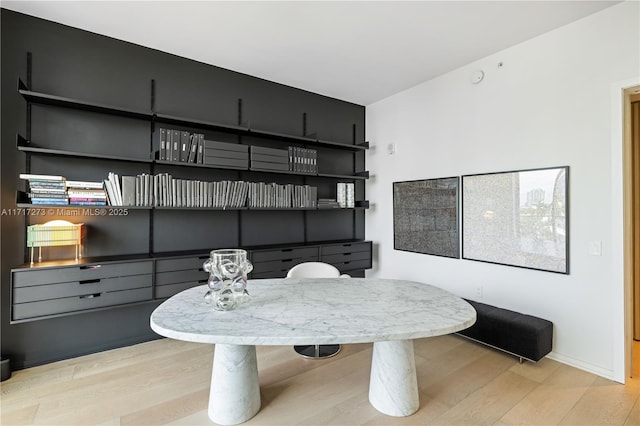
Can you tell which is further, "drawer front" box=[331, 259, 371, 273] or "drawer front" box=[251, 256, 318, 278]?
"drawer front" box=[331, 259, 371, 273]

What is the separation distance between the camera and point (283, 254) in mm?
3414

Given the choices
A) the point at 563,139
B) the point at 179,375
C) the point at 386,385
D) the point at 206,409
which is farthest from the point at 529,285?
the point at 179,375

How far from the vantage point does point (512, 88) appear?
2912 millimetres

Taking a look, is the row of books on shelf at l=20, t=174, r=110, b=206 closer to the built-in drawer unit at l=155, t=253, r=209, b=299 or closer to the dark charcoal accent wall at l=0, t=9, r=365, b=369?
A: the dark charcoal accent wall at l=0, t=9, r=365, b=369

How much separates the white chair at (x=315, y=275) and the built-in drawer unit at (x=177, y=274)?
86cm

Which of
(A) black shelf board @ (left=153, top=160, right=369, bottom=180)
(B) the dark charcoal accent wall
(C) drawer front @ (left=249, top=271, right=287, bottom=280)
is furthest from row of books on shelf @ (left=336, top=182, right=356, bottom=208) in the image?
(C) drawer front @ (left=249, top=271, right=287, bottom=280)

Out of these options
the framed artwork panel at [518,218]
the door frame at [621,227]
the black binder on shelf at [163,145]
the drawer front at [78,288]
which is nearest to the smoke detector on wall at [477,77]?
the framed artwork panel at [518,218]

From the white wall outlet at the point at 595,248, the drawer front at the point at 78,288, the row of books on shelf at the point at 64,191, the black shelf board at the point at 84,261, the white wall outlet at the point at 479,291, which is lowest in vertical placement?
the white wall outlet at the point at 479,291

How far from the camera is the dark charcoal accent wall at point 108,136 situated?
247 cm

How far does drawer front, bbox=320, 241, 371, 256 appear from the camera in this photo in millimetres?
3764

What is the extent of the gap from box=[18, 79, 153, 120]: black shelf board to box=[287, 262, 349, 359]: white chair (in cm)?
197

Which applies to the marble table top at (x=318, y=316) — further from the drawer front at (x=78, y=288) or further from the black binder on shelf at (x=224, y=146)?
the black binder on shelf at (x=224, y=146)

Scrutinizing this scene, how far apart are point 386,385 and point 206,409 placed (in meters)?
1.14

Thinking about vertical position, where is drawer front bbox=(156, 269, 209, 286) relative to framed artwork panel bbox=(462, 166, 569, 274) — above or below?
below
